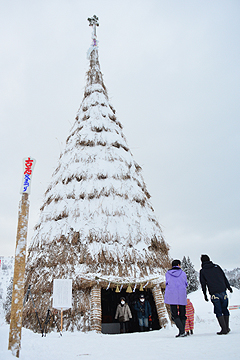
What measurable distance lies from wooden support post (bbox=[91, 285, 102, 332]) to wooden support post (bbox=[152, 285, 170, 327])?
2.01 metres

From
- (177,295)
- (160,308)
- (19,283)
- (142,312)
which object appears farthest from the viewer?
(142,312)

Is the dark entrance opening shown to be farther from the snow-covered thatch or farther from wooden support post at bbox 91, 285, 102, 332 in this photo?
wooden support post at bbox 91, 285, 102, 332

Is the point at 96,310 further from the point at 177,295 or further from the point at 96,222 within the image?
the point at 177,295

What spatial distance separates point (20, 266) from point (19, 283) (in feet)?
0.73

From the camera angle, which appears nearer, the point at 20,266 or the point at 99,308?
the point at 20,266

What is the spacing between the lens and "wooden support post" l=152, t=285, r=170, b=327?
27.7 feet

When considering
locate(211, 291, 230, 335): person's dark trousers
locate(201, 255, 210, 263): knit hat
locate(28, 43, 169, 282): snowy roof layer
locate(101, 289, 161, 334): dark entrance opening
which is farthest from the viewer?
locate(101, 289, 161, 334): dark entrance opening

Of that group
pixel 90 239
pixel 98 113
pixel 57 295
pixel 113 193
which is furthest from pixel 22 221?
pixel 98 113

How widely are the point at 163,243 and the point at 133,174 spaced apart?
10.3 feet

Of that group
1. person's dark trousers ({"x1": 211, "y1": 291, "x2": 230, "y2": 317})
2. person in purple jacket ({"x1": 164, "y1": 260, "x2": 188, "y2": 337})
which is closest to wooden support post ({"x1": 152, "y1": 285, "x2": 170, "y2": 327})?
person in purple jacket ({"x1": 164, "y1": 260, "x2": 188, "y2": 337})

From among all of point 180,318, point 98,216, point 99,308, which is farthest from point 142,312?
point 180,318

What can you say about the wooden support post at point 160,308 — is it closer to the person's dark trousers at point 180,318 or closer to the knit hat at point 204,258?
the person's dark trousers at point 180,318

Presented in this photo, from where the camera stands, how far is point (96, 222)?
931 centimetres

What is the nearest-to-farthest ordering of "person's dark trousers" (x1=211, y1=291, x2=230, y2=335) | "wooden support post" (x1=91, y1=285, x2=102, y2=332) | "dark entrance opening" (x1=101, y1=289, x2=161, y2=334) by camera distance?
"person's dark trousers" (x1=211, y1=291, x2=230, y2=335)
"wooden support post" (x1=91, y1=285, x2=102, y2=332)
"dark entrance opening" (x1=101, y1=289, x2=161, y2=334)
